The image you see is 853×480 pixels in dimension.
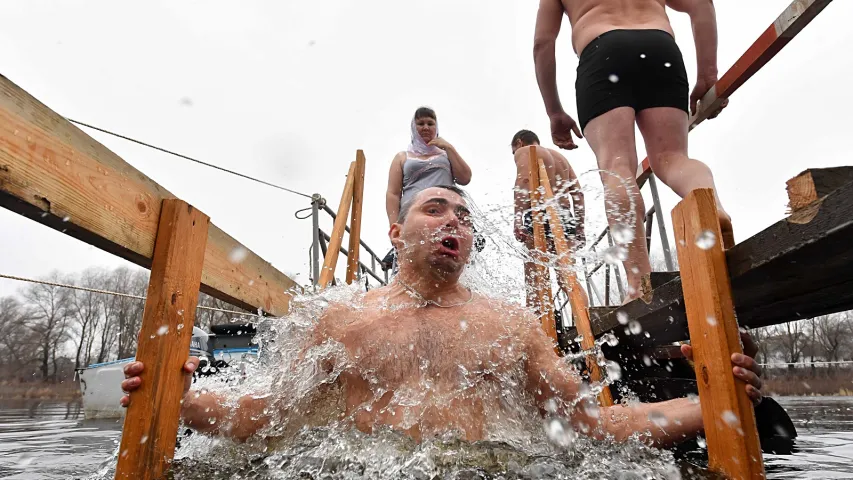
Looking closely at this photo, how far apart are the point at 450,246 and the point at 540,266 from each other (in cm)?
164

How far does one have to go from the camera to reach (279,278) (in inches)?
114

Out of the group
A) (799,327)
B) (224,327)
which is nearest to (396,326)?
(224,327)

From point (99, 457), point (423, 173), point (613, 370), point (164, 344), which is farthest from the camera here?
point (423, 173)

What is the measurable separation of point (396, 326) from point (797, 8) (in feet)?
7.54

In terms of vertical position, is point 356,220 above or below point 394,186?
below

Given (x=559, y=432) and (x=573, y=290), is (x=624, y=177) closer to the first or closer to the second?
(x=573, y=290)

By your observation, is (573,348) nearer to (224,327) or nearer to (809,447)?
(809,447)

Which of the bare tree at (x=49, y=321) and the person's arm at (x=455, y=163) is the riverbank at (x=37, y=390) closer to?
the bare tree at (x=49, y=321)

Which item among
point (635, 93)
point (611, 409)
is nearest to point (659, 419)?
point (611, 409)

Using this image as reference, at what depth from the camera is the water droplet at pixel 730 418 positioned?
1.29m

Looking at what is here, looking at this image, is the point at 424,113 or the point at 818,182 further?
the point at 424,113

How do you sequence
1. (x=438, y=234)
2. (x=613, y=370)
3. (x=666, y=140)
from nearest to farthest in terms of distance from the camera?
1. (x=438, y=234)
2. (x=666, y=140)
3. (x=613, y=370)

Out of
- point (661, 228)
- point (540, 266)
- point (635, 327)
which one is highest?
point (661, 228)

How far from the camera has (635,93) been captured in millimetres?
2402
